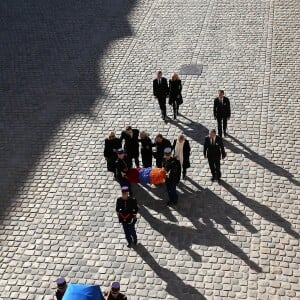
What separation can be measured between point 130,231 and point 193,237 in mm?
1439

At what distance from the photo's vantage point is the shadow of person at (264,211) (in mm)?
11195

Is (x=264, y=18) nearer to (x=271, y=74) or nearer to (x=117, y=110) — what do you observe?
(x=271, y=74)

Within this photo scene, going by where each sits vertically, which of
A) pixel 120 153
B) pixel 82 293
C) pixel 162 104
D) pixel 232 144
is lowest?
pixel 82 293

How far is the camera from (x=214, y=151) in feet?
39.8

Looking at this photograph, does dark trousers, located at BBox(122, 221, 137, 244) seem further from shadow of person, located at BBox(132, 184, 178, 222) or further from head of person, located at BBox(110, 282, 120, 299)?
head of person, located at BBox(110, 282, 120, 299)

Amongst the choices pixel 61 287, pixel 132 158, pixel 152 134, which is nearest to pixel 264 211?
pixel 132 158

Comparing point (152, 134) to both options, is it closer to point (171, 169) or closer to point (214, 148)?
point (214, 148)

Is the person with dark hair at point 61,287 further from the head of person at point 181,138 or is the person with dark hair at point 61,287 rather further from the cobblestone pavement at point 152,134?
the head of person at point 181,138

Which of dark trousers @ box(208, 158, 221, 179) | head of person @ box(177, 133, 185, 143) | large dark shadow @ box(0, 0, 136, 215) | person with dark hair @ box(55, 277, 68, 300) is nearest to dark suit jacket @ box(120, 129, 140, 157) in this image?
head of person @ box(177, 133, 185, 143)

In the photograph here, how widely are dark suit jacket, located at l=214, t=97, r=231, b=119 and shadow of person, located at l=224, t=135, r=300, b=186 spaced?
0.77 m

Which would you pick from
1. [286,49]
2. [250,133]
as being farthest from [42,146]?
[286,49]

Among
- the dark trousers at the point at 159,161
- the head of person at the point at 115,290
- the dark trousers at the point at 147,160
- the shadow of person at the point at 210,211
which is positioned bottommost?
the head of person at the point at 115,290

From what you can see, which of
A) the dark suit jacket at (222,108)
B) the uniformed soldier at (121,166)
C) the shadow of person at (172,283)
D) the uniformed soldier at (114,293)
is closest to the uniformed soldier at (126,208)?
the shadow of person at (172,283)

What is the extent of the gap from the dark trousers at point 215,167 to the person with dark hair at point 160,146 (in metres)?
1.09
